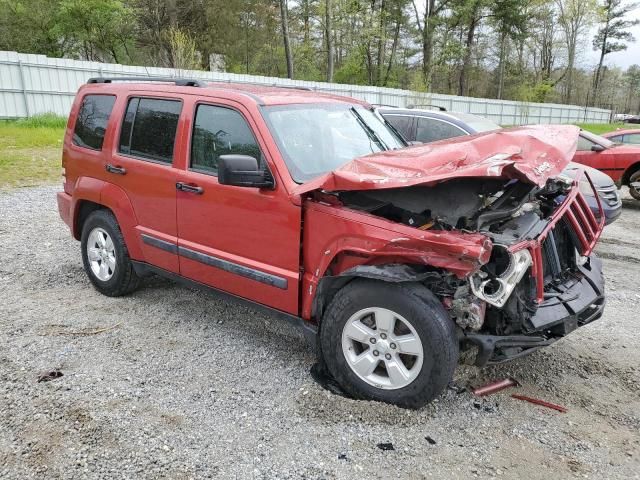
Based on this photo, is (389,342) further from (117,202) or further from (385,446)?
(117,202)

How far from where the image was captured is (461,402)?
132 inches

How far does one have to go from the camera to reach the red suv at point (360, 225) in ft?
9.84

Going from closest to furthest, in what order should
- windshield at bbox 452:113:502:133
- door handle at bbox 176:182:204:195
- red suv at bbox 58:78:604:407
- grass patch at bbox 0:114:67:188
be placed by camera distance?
red suv at bbox 58:78:604:407
door handle at bbox 176:182:204:195
windshield at bbox 452:113:502:133
grass patch at bbox 0:114:67:188

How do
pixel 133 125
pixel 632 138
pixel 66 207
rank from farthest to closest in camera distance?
pixel 632 138
pixel 66 207
pixel 133 125

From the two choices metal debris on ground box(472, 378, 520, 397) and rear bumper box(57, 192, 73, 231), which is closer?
metal debris on ground box(472, 378, 520, 397)

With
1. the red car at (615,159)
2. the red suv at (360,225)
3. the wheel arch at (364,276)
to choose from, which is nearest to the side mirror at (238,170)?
the red suv at (360,225)

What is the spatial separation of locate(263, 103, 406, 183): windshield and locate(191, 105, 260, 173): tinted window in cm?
20

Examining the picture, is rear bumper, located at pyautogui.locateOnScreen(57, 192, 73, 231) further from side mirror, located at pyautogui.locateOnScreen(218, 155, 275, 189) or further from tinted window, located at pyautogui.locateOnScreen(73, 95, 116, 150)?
side mirror, located at pyautogui.locateOnScreen(218, 155, 275, 189)

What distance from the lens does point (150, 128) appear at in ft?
14.4

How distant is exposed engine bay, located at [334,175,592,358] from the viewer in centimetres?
298

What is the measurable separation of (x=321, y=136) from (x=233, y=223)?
0.92 m

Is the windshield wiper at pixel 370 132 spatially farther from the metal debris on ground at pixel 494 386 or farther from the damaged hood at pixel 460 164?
the metal debris on ground at pixel 494 386

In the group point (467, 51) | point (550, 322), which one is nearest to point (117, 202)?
point (550, 322)

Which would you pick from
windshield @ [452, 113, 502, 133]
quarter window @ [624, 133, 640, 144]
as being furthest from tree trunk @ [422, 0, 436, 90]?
windshield @ [452, 113, 502, 133]
